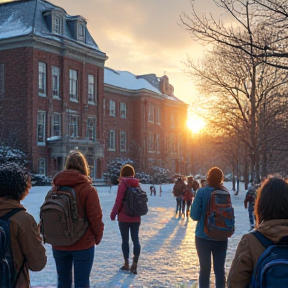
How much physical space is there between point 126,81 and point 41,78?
2038cm

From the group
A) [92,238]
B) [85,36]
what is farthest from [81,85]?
[92,238]

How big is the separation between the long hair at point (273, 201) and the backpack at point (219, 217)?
9.93 ft

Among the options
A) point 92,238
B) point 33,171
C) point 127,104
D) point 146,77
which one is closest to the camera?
point 92,238

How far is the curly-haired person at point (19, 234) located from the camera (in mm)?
3742

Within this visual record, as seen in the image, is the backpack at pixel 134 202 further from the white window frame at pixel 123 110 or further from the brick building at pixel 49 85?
the white window frame at pixel 123 110

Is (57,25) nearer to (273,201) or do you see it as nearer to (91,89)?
(91,89)

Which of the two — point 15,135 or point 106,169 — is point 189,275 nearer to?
point 15,135

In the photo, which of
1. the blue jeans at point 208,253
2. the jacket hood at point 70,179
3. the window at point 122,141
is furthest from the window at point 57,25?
the jacket hood at point 70,179

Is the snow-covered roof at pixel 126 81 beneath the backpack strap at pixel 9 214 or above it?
above

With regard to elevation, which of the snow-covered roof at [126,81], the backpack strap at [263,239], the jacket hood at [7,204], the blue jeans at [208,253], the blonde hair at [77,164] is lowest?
the blue jeans at [208,253]

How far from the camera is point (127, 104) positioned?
55.9 metres

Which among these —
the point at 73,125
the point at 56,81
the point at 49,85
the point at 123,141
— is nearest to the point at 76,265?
the point at 49,85

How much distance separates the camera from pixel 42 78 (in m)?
38.4

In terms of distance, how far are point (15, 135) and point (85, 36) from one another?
38.1 ft
